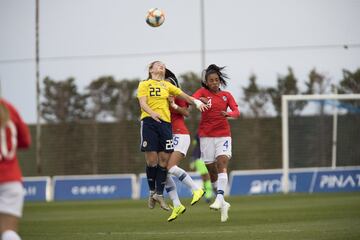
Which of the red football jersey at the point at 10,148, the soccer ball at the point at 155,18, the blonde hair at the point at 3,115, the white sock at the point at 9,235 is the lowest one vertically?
the white sock at the point at 9,235

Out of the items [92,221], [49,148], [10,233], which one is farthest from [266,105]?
[10,233]

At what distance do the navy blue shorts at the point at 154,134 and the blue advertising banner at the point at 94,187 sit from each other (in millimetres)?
15902

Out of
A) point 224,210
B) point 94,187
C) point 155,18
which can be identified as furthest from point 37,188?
point 224,210

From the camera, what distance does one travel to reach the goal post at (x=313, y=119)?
29531mm

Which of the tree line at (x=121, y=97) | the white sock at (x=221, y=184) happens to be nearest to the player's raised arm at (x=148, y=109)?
the white sock at (x=221, y=184)

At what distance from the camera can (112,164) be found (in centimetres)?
3344

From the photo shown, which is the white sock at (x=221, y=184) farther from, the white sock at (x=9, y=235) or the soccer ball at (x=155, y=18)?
the white sock at (x=9, y=235)

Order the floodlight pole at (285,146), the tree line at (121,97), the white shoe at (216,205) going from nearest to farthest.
Result: the white shoe at (216,205) → the floodlight pole at (285,146) → the tree line at (121,97)

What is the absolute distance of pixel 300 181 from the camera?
29.3 meters

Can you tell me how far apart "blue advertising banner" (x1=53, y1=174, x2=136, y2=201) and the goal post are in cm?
531

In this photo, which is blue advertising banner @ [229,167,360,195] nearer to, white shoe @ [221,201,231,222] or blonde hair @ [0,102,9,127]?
white shoe @ [221,201,231,222]

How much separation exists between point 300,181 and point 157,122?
15733 millimetres

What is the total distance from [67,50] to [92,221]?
1985 cm

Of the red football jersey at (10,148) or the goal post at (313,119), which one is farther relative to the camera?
the goal post at (313,119)
